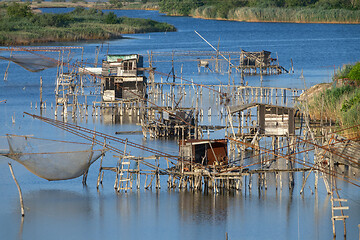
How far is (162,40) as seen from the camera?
78875 mm

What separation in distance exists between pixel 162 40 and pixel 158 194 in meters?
57.2

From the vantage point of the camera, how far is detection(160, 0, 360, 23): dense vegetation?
304 ft

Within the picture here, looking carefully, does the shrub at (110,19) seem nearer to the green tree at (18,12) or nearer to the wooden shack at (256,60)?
the green tree at (18,12)

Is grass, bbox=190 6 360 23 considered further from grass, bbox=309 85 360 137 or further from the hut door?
grass, bbox=309 85 360 137

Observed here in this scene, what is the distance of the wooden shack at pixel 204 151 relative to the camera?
898 inches

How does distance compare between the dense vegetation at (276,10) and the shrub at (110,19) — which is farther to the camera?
the dense vegetation at (276,10)

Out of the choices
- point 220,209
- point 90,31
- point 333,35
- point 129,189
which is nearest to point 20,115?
point 129,189

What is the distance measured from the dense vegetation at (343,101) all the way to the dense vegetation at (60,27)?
38.1 meters

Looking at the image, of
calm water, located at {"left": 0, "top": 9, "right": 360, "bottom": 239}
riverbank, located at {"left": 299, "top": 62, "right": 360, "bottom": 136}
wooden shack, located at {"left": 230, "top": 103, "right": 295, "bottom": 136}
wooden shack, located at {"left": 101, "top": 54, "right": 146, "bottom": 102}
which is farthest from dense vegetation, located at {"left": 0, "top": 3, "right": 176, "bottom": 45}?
wooden shack, located at {"left": 230, "top": 103, "right": 295, "bottom": 136}

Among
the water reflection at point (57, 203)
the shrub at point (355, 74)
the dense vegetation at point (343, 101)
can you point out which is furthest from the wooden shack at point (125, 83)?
the water reflection at point (57, 203)

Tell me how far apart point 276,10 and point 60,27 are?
33595 millimetres

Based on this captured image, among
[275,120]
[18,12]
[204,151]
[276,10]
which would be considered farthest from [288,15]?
[204,151]

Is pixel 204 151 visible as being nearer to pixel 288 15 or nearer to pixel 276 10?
pixel 288 15

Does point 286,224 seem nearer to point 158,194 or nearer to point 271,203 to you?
point 271,203
